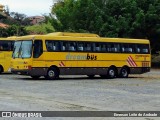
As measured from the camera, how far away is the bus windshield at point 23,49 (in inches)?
1105

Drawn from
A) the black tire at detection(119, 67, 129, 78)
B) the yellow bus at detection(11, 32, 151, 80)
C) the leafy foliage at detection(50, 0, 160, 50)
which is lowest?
the black tire at detection(119, 67, 129, 78)

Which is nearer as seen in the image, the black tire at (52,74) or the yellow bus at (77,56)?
the yellow bus at (77,56)

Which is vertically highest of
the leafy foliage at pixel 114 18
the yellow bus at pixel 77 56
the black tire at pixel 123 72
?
the leafy foliage at pixel 114 18

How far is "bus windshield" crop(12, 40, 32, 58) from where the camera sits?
28.1 m

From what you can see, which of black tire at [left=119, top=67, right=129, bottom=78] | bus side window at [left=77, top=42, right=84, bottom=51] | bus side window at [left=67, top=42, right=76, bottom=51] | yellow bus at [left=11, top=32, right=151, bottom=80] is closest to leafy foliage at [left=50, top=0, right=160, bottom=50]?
yellow bus at [left=11, top=32, right=151, bottom=80]

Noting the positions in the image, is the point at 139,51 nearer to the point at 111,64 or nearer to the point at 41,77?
the point at 111,64

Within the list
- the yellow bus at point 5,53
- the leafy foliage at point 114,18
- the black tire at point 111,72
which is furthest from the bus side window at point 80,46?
the leafy foliage at point 114,18

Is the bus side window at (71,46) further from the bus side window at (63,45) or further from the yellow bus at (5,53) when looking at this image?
the yellow bus at (5,53)

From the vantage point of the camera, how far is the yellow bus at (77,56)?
92.3 feet

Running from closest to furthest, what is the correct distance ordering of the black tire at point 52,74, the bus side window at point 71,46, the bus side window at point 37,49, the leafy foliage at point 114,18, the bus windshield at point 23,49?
the bus side window at point 37,49, the bus windshield at point 23,49, the black tire at point 52,74, the bus side window at point 71,46, the leafy foliage at point 114,18

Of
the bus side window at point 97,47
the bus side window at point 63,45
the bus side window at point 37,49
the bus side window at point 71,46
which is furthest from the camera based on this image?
the bus side window at point 97,47

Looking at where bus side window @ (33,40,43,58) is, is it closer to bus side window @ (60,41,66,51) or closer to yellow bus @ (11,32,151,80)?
yellow bus @ (11,32,151,80)

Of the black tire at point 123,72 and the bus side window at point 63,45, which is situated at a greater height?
the bus side window at point 63,45

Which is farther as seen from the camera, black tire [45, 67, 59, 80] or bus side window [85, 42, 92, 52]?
bus side window [85, 42, 92, 52]
